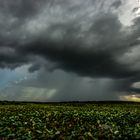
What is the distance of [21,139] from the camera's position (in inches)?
791

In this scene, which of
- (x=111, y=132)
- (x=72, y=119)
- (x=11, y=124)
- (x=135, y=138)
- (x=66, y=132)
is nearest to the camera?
(x=135, y=138)

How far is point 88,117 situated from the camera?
3253 cm

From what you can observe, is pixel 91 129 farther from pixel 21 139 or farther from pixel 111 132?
pixel 21 139

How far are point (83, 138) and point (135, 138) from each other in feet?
9.58

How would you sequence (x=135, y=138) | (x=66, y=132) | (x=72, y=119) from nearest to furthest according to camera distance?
(x=135, y=138) < (x=66, y=132) < (x=72, y=119)

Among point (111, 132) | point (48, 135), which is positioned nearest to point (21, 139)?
point (48, 135)

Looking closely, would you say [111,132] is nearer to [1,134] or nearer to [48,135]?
[48,135]

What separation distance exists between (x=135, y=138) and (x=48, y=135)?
5.38 m

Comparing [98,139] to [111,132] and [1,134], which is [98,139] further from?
[1,134]

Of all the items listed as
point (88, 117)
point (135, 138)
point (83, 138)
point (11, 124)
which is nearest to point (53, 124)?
point (11, 124)

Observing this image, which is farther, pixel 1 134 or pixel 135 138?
pixel 1 134

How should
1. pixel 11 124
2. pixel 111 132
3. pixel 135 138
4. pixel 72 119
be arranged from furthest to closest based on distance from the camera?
pixel 72 119 < pixel 11 124 < pixel 111 132 < pixel 135 138

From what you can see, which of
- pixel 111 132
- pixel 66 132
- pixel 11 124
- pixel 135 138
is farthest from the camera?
pixel 11 124

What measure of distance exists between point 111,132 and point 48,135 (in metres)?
3.87
